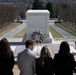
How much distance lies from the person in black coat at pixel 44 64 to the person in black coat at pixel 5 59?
57 cm

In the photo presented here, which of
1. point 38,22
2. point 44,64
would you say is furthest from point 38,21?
point 44,64

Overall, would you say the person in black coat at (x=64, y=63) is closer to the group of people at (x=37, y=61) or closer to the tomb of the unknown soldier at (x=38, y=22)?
the group of people at (x=37, y=61)

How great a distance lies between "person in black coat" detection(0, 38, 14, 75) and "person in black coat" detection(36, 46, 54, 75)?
571 mm

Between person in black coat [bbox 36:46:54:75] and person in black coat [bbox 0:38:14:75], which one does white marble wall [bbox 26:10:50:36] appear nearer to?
person in black coat [bbox 0:38:14:75]

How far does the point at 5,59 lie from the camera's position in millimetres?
7215

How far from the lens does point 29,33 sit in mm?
23797

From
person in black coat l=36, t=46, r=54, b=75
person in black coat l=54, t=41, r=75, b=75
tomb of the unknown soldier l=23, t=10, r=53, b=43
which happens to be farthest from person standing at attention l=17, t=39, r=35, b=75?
tomb of the unknown soldier l=23, t=10, r=53, b=43

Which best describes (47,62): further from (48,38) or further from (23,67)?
(48,38)

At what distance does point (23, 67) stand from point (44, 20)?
1679 centimetres

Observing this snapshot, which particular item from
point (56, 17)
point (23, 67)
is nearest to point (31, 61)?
point (23, 67)

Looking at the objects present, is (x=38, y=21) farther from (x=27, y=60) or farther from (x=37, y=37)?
(x=27, y=60)

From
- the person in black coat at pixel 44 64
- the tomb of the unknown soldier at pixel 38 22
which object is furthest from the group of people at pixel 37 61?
the tomb of the unknown soldier at pixel 38 22

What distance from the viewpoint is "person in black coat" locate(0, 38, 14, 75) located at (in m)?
7.08

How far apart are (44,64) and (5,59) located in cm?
84
